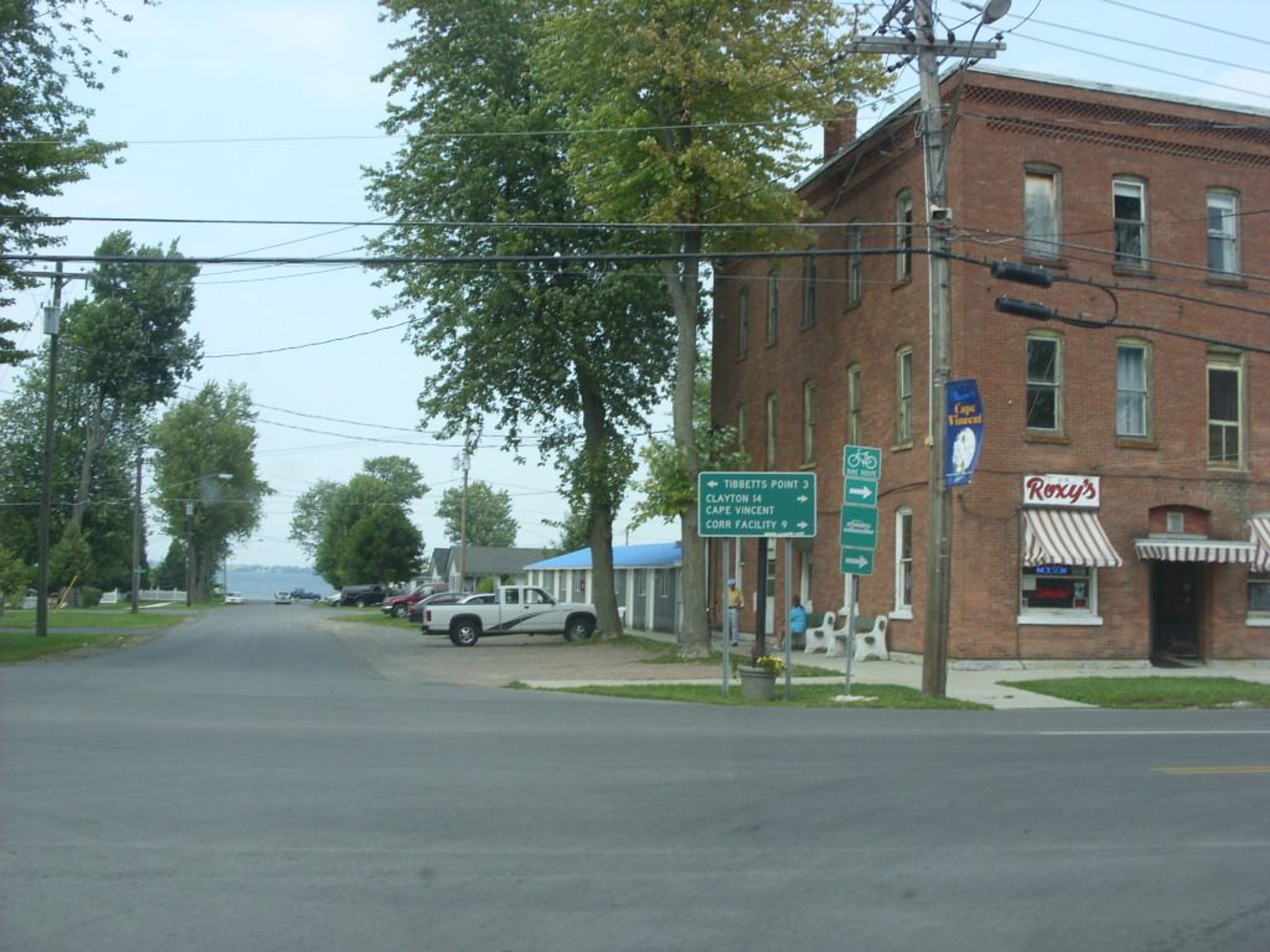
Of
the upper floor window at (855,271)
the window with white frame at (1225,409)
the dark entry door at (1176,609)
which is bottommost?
the dark entry door at (1176,609)

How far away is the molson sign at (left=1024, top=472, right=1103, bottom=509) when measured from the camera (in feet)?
83.7

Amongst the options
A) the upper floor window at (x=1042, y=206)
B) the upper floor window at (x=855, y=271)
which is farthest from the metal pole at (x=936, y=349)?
the upper floor window at (x=855, y=271)

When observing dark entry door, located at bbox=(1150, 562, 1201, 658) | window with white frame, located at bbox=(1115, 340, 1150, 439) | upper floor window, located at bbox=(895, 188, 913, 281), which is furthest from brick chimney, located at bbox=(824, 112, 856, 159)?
dark entry door, located at bbox=(1150, 562, 1201, 658)

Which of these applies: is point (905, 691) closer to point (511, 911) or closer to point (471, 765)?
point (471, 765)

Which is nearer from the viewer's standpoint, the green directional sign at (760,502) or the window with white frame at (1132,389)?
the green directional sign at (760,502)

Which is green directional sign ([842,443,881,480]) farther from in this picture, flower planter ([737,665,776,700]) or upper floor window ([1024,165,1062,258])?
upper floor window ([1024,165,1062,258])

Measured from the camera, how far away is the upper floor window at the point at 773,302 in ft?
118

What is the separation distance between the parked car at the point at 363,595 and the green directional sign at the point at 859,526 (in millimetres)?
77840

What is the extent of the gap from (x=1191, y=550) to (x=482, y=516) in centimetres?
13430

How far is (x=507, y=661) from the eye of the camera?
30.7 m

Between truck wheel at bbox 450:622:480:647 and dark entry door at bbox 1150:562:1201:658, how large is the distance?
19662mm

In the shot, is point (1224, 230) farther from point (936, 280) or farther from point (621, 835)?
point (621, 835)

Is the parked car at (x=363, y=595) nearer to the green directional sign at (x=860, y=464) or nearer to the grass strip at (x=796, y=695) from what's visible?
the grass strip at (x=796, y=695)

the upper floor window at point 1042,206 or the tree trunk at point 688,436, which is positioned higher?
the upper floor window at point 1042,206
